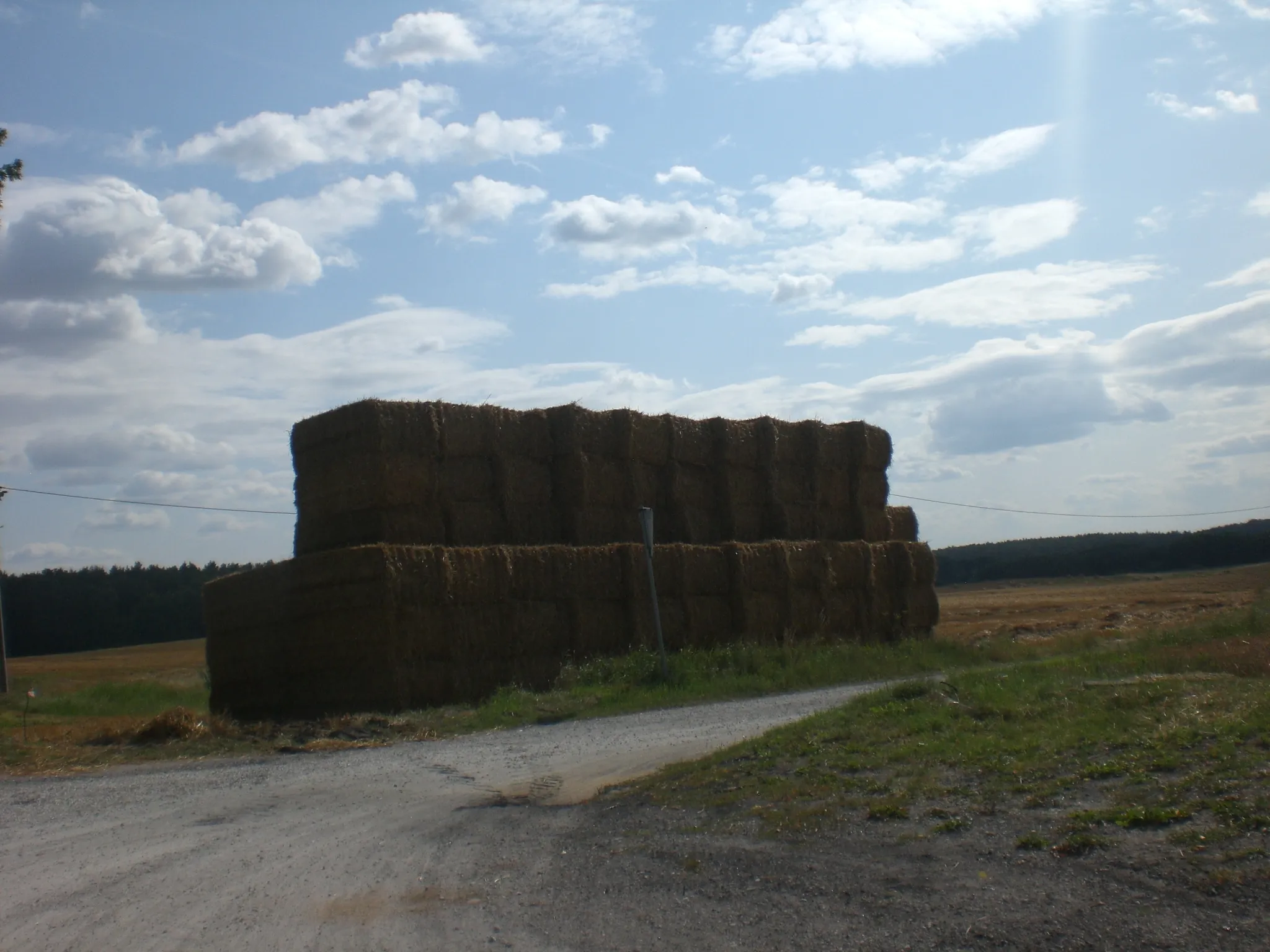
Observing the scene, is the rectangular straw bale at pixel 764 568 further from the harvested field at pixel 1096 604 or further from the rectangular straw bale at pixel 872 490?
the harvested field at pixel 1096 604

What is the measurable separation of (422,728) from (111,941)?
10349 mm

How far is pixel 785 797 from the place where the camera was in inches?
326

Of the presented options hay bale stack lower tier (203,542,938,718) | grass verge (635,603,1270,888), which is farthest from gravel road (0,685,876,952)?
hay bale stack lower tier (203,542,938,718)

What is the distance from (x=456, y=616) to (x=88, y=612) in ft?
198

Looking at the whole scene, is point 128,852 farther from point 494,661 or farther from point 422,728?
point 494,661

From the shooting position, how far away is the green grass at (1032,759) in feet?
21.5

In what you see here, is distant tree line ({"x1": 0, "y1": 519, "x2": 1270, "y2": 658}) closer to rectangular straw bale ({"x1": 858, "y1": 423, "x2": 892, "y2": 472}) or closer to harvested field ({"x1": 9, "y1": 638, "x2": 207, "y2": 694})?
harvested field ({"x1": 9, "y1": 638, "x2": 207, "y2": 694})

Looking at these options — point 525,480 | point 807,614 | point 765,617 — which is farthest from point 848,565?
point 525,480

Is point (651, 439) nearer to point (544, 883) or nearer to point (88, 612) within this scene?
point (544, 883)

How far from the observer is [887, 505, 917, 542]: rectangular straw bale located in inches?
1225

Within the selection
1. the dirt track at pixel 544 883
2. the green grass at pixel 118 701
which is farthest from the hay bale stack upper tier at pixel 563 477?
the dirt track at pixel 544 883

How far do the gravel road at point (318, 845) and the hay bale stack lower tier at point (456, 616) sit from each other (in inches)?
188

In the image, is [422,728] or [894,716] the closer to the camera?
[894,716]

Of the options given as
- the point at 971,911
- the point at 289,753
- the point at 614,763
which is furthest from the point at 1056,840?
the point at 289,753
